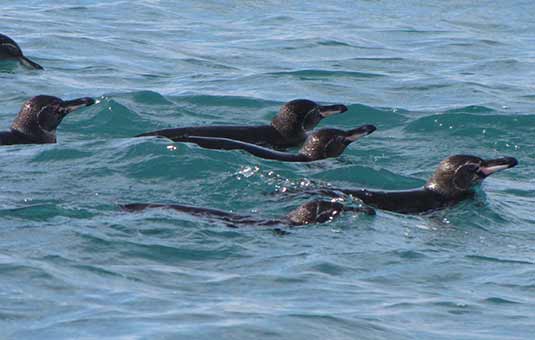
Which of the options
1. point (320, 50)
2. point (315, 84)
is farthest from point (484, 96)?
point (320, 50)

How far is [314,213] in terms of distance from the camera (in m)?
12.3

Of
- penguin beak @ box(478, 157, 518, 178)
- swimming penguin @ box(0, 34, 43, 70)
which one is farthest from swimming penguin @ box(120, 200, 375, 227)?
swimming penguin @ box(0, 34, 43, 70)

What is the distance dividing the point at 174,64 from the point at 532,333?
12594 millimetres

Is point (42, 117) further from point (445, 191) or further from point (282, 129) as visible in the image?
point (445, 191)

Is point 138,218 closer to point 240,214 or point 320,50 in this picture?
point 240,214

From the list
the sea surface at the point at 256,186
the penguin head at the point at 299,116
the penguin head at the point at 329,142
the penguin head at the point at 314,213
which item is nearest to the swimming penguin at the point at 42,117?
the sea surface at the point at 256,186

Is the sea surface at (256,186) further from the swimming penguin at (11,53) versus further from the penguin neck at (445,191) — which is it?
the penguin neck at (445,191)

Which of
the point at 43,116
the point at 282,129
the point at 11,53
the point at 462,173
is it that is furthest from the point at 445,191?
the point at 11,53

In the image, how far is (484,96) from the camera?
65.3 feet

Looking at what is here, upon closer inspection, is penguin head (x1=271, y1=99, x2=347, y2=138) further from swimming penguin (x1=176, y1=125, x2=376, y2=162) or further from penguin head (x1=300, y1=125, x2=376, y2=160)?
penguin head (x1=300, y1=125, x2=376, y2=160)

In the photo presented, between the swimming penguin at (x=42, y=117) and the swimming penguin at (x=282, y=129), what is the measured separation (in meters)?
1.02

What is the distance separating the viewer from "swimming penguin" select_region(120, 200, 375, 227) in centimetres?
1210

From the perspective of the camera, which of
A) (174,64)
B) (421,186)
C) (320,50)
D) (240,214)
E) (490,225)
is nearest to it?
(240,214)

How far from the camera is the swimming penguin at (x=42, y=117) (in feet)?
52.4
